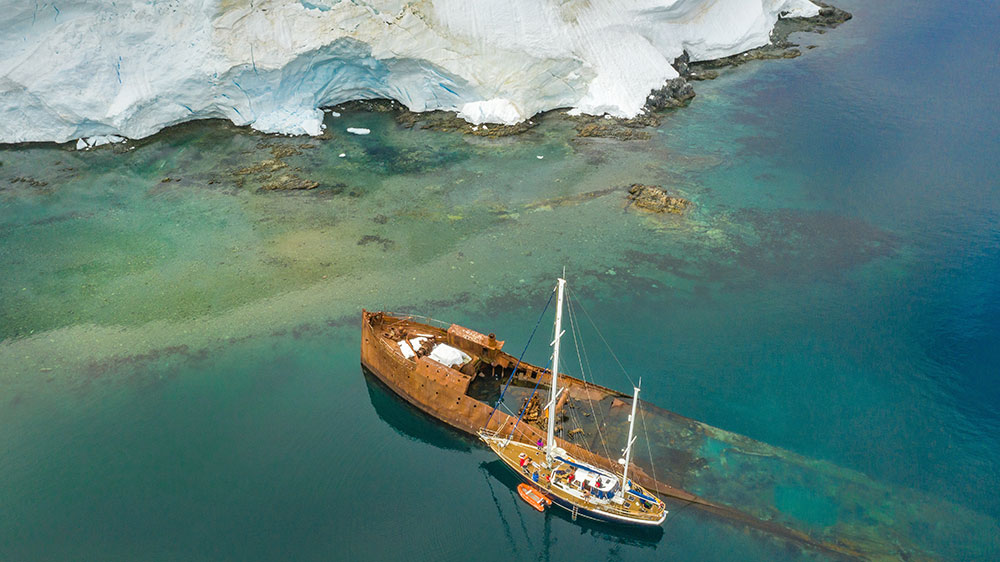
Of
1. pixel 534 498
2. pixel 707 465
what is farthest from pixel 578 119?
pixel 534 498

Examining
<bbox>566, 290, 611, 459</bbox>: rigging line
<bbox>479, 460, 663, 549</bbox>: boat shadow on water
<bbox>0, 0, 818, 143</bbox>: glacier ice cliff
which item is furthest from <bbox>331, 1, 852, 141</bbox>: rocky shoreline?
<bbox>479, 460, 663, 549</bbox>: boat shadow on water

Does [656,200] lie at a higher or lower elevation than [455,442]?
higher

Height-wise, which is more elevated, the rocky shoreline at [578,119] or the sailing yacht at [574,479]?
the rocky shoreline at [578,119]

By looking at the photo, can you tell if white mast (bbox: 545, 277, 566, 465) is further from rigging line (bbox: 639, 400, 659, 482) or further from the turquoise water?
rigging line (bbox: 639, 400, 659, 482)

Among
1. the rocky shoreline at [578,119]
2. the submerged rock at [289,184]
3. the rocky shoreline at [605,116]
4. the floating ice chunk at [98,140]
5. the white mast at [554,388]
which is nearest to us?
the white mast at [554,388]

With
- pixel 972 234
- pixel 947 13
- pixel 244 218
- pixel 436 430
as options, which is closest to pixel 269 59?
pixel 244 218

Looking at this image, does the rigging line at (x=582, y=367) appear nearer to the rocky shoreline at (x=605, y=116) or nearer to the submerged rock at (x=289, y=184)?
the rocky shoreline at (x=605, y=116)

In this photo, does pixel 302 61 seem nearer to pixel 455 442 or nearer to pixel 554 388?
pixel 455 442

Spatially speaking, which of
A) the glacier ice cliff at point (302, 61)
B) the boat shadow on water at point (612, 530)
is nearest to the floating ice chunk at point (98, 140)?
the glacier ice cliff at point (302, 61)
